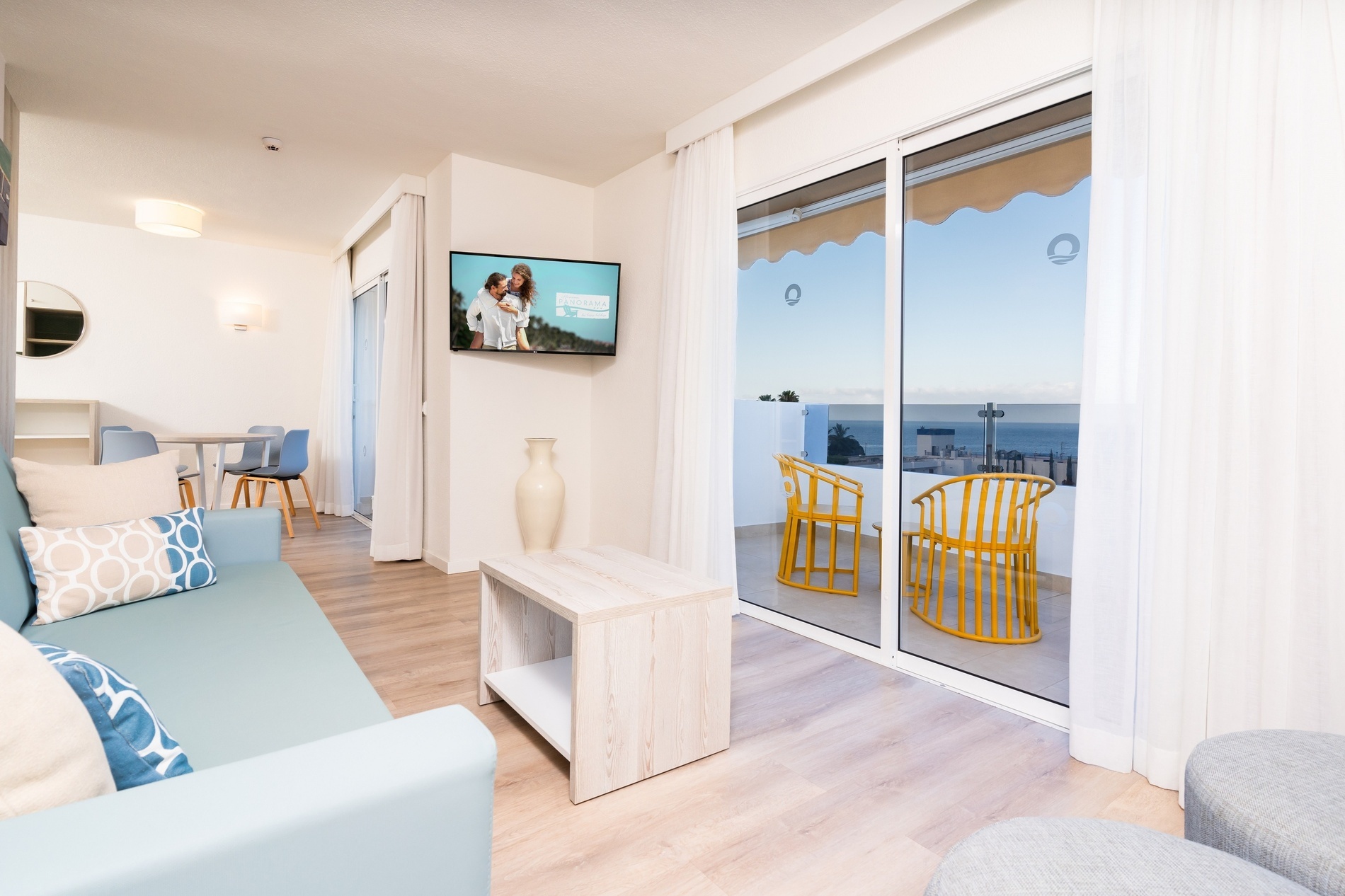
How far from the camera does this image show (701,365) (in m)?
3.45

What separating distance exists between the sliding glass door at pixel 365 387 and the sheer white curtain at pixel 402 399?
129 cm

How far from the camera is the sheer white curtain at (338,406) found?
6250 mm

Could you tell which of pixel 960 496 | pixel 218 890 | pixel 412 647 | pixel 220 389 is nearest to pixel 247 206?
pixel 220 389

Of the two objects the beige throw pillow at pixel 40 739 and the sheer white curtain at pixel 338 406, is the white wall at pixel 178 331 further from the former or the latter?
the beige throw pillow at pixel 40 739

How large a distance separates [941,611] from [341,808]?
2.40m

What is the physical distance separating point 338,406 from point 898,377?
17.5 feet

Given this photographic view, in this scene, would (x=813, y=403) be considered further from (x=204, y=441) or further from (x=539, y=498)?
(x=204, y=441)

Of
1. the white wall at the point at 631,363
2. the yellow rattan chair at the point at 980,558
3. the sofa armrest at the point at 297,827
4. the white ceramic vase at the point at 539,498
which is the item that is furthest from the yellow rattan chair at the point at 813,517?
the sofa armrest at the point at 297,827

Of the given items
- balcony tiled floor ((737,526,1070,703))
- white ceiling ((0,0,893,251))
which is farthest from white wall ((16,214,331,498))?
balcony tiled floor ((737,526,1070,703))

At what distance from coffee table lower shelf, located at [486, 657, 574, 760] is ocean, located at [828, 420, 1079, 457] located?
5.05ft

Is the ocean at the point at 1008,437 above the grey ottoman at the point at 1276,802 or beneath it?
above

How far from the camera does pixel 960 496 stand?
8.35 ft

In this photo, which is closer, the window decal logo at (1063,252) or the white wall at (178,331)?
the window decal logo at (1063,252)

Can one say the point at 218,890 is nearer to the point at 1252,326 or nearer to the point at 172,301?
the point at 1252,326
